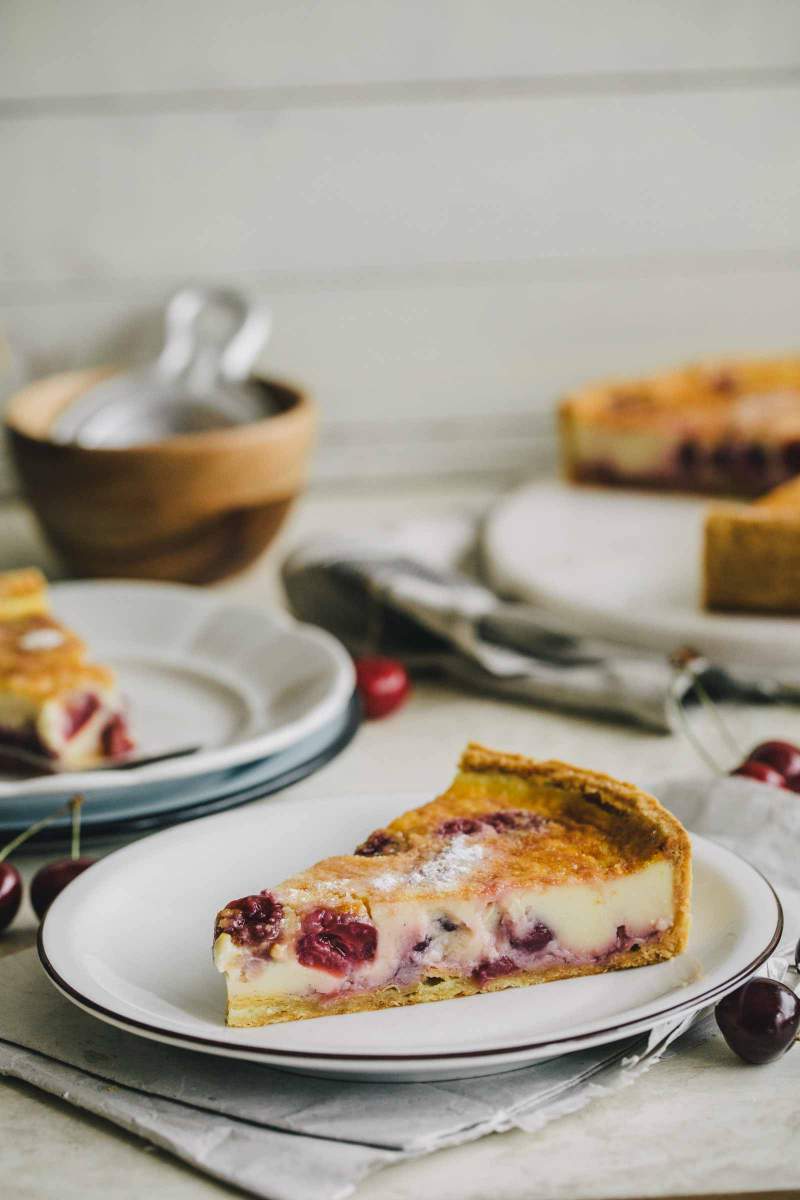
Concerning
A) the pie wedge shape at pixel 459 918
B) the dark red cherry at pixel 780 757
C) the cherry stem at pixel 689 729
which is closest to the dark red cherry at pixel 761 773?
the dark red cherry at pixel 780 757

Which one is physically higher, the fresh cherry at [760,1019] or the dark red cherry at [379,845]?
the dark red cherry at [379,845]

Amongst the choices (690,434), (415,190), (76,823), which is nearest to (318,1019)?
(76,823)

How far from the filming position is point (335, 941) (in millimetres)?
1396

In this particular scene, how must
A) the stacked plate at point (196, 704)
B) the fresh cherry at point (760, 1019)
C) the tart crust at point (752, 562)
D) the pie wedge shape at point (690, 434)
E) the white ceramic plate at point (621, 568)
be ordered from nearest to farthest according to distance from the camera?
the fresh cherry at point (760, 1019)
the stacked plate at point (196, 704)
the white ceramic plate at point (621, 568)
the tart crust at point (752, 562)
the pie wedge shape at point (690, 434)

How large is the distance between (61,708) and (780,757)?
1012 mm

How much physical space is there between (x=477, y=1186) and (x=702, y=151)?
2854 mm

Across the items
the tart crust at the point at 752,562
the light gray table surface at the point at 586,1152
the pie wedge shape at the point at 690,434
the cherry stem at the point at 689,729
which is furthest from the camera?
the pie wedge shape at the point at 690,434

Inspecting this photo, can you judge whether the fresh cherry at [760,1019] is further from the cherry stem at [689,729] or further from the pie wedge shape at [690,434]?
the pie wedge shape at [690,434]

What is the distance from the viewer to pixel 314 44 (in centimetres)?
332

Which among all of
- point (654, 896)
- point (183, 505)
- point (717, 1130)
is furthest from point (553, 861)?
point (183, 505)

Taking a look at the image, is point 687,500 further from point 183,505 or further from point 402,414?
point 183,505

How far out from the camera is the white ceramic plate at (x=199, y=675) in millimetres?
1890

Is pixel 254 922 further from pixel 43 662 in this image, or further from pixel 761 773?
pixel 43 662

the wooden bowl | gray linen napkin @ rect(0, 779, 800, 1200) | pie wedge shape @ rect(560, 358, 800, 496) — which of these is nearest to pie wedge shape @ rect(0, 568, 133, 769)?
the wooden bowl
